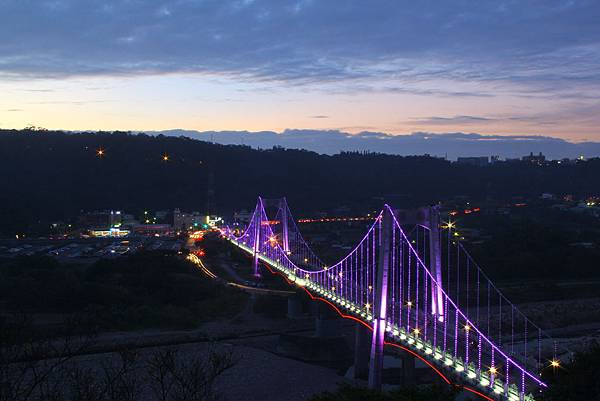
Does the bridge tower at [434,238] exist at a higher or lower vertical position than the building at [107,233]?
higher

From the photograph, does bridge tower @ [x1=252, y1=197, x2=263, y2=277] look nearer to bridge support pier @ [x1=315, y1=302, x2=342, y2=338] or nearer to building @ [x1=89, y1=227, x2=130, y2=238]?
bridge support pier @ [x1=315, y1=302, x2=342, y2=338]

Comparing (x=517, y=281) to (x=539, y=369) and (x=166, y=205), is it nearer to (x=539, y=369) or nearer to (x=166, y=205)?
(x=539, y=369)

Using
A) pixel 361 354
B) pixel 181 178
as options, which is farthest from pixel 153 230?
pixel 361 354

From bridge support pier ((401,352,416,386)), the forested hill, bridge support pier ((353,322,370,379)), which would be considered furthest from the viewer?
the forested hill

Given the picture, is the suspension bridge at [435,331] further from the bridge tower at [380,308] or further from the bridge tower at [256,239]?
the bridge tower at [256,239]

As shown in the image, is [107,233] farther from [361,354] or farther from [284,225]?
[361,354]

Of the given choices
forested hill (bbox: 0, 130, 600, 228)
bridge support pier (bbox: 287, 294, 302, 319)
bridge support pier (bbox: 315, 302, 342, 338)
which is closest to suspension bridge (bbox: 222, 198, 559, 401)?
bridge support pier (bbox: 315, 302, 342, 338)

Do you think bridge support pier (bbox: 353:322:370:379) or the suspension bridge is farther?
bridge support pier (bbox: 353:322:370:379)

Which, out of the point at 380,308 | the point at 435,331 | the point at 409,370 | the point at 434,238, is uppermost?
the point at 434,238

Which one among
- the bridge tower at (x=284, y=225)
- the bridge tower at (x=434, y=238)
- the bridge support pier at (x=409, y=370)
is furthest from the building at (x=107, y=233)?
the bridge support pier at (x=409, y=370)

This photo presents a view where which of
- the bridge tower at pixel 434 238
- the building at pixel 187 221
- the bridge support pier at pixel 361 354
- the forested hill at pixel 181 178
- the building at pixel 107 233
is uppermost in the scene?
the forested hill at pixel 181 178
